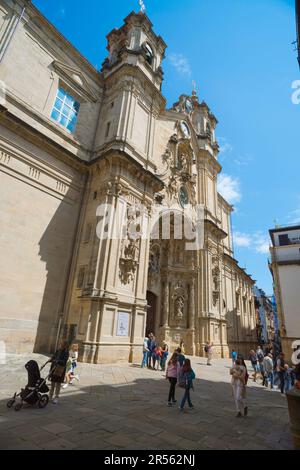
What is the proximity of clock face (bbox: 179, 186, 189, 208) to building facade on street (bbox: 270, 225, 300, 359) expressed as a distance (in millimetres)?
12660

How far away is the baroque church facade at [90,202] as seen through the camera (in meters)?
12.1

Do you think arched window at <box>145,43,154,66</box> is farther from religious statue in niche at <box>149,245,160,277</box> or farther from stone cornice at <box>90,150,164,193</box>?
religious statue in niche at <box>149,245,160,277</box>

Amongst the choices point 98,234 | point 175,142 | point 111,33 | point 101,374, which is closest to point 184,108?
point 175,142

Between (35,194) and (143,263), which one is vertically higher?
(35,194)

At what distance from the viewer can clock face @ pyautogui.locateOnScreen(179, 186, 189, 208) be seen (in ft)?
73.2

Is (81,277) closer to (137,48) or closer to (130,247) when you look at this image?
(130,247)

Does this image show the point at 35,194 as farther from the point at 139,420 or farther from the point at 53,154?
the point at 139,420

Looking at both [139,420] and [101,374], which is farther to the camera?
[101,374]

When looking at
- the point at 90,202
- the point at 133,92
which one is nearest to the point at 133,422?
the point at 90,202

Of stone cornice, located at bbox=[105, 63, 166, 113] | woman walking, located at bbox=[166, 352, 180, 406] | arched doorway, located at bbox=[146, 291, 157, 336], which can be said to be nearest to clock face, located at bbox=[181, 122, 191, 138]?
stone cornice, located at bbox=[105, 63, 166, 113]

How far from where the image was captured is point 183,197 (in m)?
22.9

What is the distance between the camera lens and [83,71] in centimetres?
1794

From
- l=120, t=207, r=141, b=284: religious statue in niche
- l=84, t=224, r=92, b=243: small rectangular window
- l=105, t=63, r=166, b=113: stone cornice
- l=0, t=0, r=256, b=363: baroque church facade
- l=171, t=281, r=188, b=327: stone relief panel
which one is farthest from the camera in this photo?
l=171, t=281, r=188, b=327: stone relief panel

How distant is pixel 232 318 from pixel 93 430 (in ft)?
90.1
